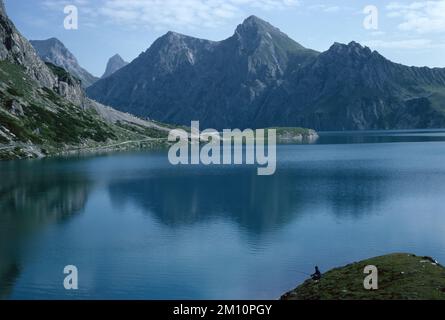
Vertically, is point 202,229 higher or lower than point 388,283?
higher

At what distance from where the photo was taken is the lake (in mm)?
55312

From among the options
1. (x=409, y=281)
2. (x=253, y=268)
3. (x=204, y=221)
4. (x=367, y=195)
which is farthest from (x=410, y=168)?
(x=409, y=281)

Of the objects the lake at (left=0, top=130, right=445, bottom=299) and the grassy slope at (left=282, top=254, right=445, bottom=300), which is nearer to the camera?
the grassy slope at (left=282, top=254, right=445, bottom=300)

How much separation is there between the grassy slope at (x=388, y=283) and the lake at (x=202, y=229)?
6.18m

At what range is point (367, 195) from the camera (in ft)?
376

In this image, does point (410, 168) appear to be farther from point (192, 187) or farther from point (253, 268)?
point (253, 268)

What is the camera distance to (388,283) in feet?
135

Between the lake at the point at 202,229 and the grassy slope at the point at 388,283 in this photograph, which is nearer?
the grassy slope at the point at 388,283

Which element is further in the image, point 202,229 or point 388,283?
point 202,229

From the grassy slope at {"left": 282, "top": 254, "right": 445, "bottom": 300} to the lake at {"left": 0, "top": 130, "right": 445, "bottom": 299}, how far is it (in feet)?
20.3

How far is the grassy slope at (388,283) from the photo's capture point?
123ft

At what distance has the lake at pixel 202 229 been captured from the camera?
181 ft

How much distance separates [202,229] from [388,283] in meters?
45.7

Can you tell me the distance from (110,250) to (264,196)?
54.5 metres
